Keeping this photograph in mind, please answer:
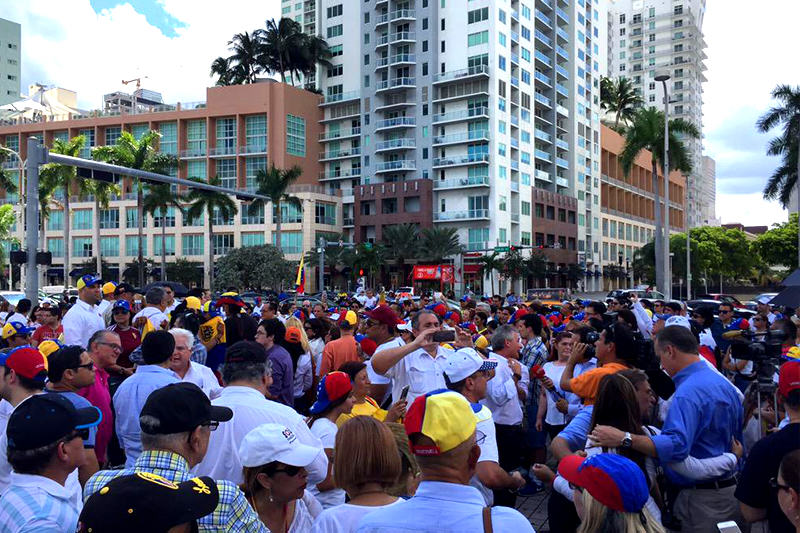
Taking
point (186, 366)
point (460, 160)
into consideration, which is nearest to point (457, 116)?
point (460, 160)

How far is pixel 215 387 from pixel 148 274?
7677cm

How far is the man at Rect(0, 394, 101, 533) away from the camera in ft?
8.90

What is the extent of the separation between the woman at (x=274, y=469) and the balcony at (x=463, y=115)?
72256 millimetres

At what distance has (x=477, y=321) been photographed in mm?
11961

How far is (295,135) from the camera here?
80.6 meters

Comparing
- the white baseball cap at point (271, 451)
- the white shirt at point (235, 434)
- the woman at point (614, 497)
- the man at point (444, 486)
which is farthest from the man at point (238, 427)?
the woman at point (614, 497)

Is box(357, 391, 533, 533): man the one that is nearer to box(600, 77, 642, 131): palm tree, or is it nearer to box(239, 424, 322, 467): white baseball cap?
box(239, 424, 322, 467): white baseball cap

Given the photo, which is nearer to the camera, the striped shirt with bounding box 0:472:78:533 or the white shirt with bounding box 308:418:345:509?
the striped shirt with bounding box 0:472:78:533

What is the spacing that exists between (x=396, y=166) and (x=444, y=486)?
7618 centimetres

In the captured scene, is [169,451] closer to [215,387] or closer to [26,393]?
[26,393]

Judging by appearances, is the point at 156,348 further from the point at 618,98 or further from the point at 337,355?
the point at 618,98

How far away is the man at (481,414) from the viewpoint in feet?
12.2

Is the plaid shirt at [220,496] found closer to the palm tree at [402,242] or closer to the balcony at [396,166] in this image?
the palm tree at [402,242]

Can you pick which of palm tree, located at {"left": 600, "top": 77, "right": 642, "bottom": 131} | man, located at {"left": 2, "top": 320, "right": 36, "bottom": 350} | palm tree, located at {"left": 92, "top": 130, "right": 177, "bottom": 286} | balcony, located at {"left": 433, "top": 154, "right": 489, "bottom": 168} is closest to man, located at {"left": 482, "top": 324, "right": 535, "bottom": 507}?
man, located at {"left": 2, "top": 320, "right": 36, "bottom": 350}
